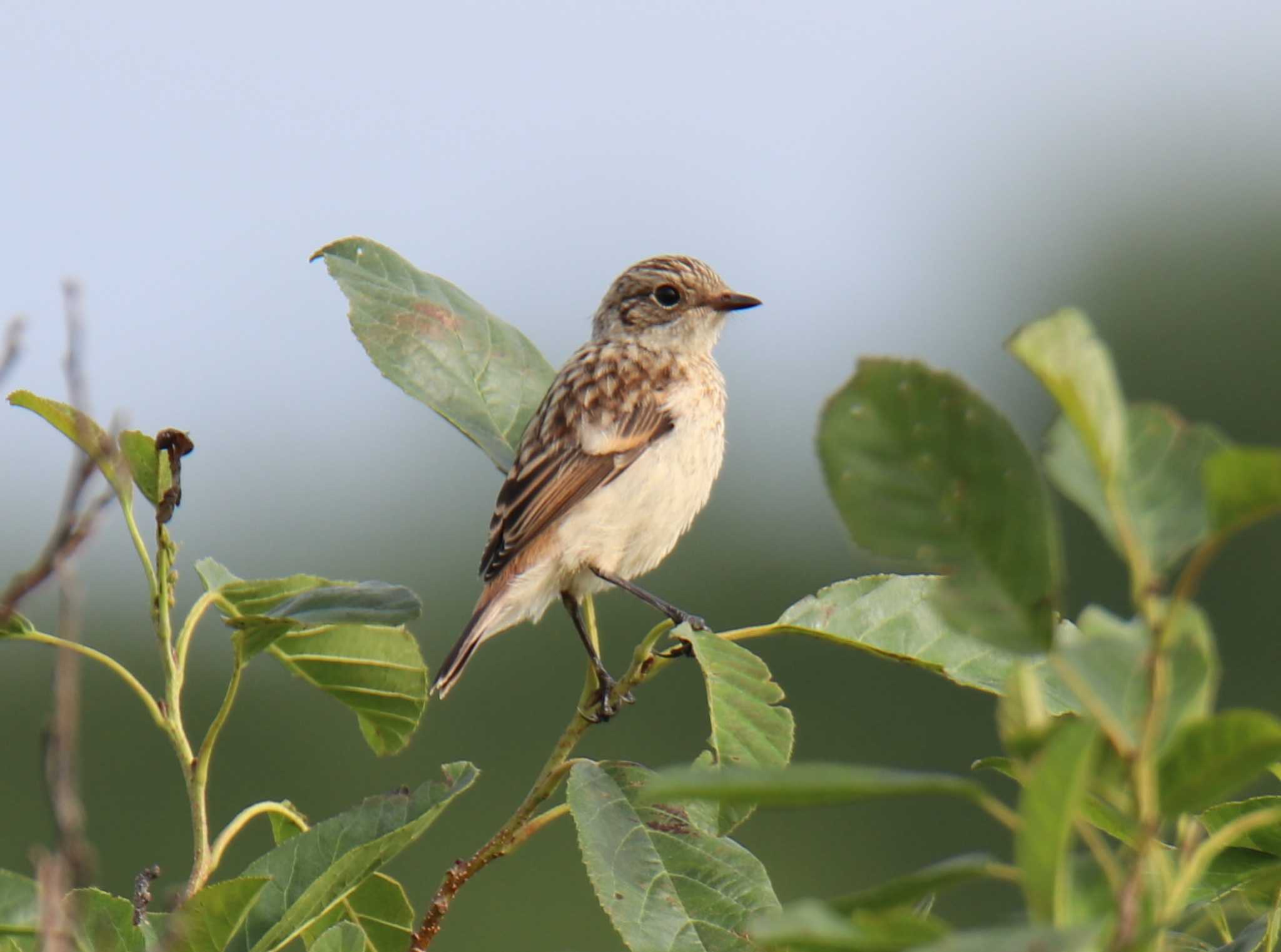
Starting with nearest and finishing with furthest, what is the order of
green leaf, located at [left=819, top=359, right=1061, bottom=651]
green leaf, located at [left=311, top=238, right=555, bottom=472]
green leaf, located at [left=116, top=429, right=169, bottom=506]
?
green leaf, located at [left=819, top=359, right=1061, bottom=651] < green leaf, located at [left=116, top=429, right=169, bottom=506] < green leaf, located at [left=311, top=238, right=555, bottom=472]

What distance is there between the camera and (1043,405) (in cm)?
2452

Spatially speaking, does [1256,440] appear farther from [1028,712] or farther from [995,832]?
[1028,712]

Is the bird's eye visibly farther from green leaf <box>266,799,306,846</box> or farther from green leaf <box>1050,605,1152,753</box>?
green leaf <box>1050,605,1152,753</box>

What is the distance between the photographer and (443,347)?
3.12m

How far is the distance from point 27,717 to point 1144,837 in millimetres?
19361

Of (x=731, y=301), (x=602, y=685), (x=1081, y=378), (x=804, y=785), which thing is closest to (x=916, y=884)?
(x=804, y=785)

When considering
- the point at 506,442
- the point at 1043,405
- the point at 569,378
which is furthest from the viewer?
the point at 1043,405

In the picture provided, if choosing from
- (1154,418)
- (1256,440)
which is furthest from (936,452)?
(1256,440)

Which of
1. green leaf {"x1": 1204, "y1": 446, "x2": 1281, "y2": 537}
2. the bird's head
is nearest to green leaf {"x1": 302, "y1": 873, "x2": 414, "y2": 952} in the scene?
green leaf {"x1": 1204, "y1": 446, "x2": 1281, "y2": 537}

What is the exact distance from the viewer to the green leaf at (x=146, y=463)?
238cm

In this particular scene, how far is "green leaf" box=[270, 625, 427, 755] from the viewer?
108 inches

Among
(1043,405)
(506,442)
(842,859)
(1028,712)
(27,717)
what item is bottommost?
(842,859)

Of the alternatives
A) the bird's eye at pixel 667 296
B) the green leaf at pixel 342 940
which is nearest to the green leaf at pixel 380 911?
the green leaf at pixel 342 940

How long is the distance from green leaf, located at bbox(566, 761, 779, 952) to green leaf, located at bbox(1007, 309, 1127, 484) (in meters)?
1.43
